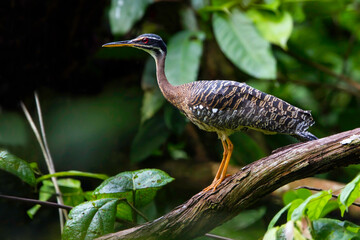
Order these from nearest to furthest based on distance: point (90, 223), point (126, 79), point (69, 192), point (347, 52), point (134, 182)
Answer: point (90, 223)
point (134, 182)
point (69, 192)
point (126, 79)
point (347, 52)

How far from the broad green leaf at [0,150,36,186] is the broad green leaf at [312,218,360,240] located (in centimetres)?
125

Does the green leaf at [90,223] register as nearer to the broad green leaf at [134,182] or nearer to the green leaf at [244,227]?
the broad green leaf at [134,182]

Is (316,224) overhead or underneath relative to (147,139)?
overhead

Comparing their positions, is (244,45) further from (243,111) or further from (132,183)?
(132,183)

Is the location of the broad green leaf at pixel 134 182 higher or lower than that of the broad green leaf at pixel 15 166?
lower

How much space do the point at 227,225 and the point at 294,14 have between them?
2.30 metres

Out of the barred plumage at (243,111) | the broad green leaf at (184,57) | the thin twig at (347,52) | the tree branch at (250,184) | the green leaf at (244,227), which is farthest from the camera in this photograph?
the thin twig at (347,52)

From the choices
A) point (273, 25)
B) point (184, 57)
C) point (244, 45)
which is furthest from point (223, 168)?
point (273, 25)

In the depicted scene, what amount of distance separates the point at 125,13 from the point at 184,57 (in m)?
0.67

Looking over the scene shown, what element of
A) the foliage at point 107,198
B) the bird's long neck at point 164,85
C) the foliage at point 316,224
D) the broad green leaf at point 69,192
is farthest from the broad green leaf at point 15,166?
the foliage at point 316,224

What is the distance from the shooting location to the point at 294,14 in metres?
4.40

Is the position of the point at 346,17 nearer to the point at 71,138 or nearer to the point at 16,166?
the point at 71,138

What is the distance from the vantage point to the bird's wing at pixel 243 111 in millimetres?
2264

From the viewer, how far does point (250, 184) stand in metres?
1.97
